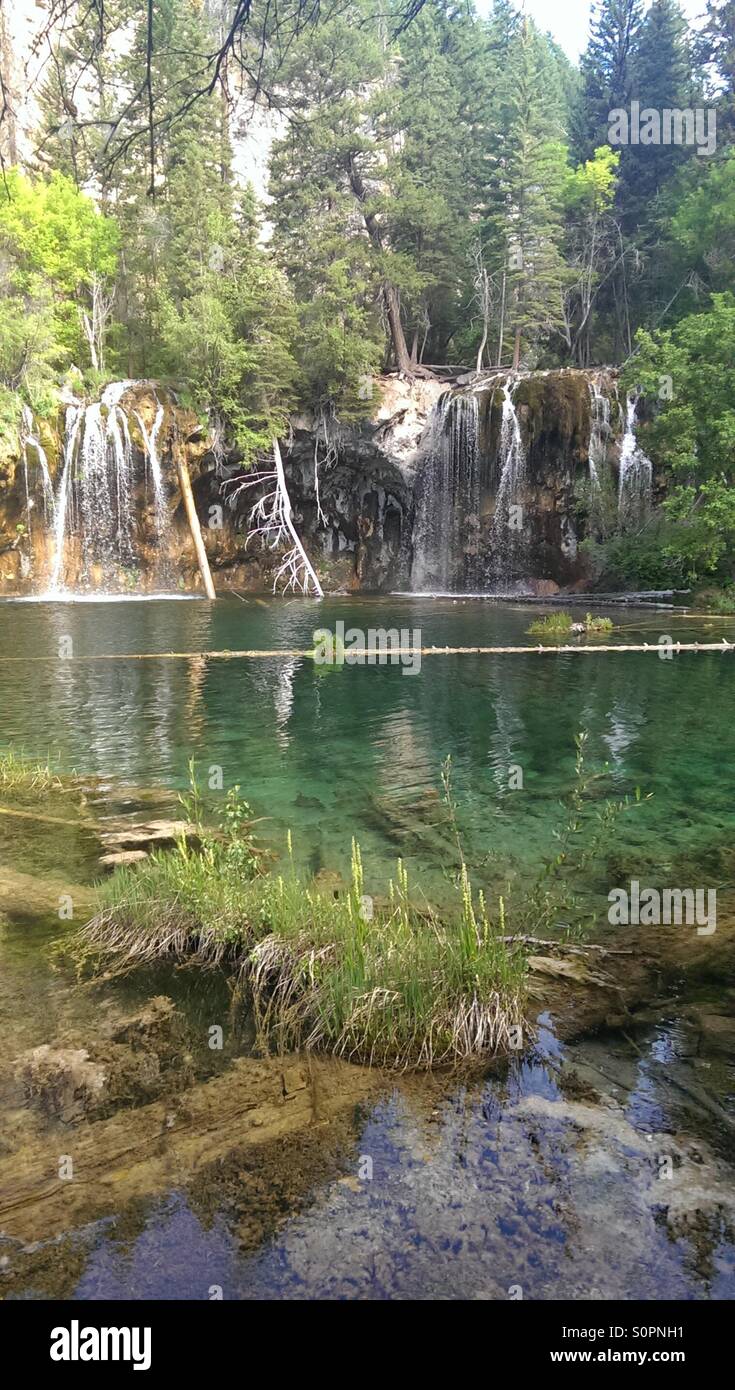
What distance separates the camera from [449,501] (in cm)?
3791

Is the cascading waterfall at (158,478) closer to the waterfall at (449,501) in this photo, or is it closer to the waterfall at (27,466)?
the waterfall at (27,466)

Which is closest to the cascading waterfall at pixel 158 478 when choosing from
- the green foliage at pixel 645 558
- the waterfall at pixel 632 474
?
the green foliage at pixel 645 558

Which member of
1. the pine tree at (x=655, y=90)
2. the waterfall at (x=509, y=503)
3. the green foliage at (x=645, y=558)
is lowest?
the green foliage at (x=645, y=558)

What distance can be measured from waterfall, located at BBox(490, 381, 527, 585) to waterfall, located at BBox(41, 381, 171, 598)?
52.2 ft

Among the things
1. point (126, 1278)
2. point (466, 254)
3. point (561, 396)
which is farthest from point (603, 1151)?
point (466, 254)

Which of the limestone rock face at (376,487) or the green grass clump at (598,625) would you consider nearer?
the green grass clump at (598,625)

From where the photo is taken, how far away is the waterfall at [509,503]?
35625 millimetres

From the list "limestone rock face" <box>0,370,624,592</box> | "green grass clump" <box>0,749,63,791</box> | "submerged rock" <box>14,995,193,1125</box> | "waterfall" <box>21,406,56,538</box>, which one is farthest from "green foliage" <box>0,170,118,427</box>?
"submerged rock" <box>14,995,193,1125</box>

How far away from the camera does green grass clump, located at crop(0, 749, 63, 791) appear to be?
891 centimetres

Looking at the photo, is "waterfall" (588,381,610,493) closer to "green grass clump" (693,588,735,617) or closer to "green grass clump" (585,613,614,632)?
"green grass clump" (693,588,735,617)

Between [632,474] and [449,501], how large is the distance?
8.41m

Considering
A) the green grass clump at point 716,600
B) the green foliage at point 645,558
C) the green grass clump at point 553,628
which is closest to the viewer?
the green grass clump at point 553,628

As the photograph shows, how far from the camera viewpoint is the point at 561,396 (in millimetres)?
34625

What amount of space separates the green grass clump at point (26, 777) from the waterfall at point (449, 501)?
30695 mm
